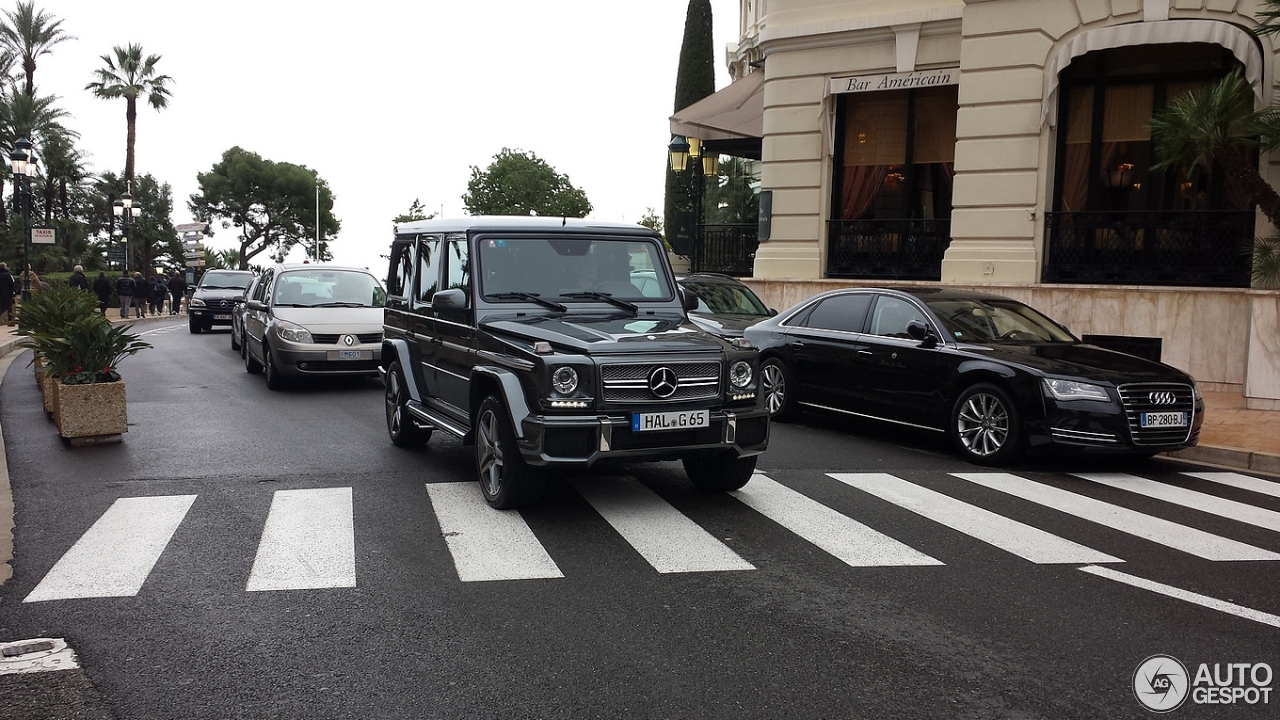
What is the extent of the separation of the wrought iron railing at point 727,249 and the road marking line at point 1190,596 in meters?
17.3

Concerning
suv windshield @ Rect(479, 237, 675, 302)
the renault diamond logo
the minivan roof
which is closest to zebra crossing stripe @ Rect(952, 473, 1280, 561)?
the renault diamond logo

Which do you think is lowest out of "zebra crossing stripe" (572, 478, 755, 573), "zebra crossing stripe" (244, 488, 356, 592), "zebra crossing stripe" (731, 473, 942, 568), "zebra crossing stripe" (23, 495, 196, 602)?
"zebra crossing stripe" (23, 495, 196, 602)

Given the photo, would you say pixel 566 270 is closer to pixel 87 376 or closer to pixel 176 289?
pixel 87 376

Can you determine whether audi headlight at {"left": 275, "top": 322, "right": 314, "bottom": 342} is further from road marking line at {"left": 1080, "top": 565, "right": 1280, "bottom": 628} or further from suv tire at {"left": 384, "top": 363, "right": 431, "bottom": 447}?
road marking line at {"left": 1080, "top": 565, "right": 1280, "bottom": 628}

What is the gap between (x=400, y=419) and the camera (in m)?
9.94

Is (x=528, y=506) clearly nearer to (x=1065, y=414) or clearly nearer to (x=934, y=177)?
(x=1065, y=414)

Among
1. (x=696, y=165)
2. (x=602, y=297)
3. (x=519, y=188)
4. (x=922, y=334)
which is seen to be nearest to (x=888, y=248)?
(x=696, y=165)

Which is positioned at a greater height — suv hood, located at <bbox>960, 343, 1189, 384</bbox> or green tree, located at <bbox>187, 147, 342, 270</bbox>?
green tree, located at <bbox>187, 147, 342, 270</bbox>

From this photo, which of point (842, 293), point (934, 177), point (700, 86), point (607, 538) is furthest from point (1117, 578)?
point (700, 86)

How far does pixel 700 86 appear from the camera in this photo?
121 ft

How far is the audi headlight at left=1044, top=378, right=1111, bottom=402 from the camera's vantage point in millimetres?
9031

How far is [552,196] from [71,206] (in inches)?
1633

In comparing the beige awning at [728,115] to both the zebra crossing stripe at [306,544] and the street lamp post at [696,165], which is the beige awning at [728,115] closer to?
the street lamp post at [696,165]

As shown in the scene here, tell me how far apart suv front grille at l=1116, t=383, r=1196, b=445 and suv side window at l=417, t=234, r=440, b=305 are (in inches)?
225
